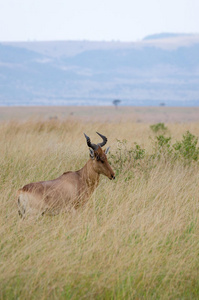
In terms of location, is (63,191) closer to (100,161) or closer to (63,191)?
(63,191)

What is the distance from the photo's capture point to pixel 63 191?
6980 mm

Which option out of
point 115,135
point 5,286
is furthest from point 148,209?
point 115,135

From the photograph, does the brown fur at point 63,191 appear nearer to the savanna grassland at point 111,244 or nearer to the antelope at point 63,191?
the antelope at point 63,191

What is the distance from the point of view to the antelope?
21.4ft

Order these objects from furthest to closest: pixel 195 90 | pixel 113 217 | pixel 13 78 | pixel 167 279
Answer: pixel 13 78
pixel 195 90
pixel 113 217
pixel 167 279

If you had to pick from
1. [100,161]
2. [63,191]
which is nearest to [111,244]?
[63,191]

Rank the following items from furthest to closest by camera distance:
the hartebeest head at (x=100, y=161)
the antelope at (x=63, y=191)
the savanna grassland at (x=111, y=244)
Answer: the hartebeest head at (x=100, y=161), the antelope at (x=63, y=191), the savanna grassland at (x=111, y=244)

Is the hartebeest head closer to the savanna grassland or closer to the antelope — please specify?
the antelope

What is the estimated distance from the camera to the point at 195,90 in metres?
180

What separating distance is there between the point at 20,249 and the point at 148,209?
7.24ft

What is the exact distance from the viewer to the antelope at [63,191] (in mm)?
6535

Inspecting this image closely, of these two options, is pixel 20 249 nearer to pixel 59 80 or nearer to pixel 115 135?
pixel 115 135

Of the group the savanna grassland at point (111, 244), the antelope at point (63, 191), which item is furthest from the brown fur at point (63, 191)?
the savanna grassland at point (111, 244)

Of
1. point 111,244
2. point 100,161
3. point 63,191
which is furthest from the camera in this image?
point 100,161
